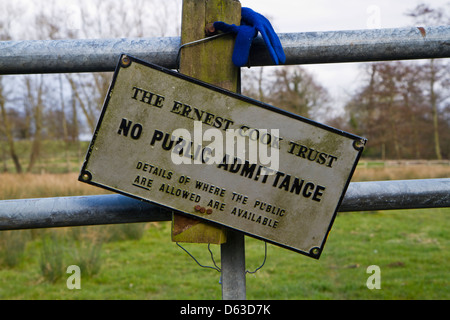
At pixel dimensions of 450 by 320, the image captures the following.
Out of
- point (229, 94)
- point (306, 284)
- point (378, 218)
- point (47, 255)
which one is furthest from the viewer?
point (378, 218)

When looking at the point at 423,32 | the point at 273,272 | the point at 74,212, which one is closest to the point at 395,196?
the point at 423,32

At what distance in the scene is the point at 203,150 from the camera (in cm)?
111

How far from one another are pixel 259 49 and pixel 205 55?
157 millimetres

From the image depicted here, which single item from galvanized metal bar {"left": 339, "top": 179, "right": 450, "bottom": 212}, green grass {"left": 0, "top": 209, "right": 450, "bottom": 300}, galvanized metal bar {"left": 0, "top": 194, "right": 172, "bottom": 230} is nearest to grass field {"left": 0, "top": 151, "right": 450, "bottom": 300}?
green grass {"left": 0, "top": 209, "right": 450, "bottom": 300}

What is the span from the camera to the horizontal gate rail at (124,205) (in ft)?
3.87

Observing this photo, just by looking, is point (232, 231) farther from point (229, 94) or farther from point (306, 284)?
point (306, 284)

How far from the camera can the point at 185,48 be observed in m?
1.13

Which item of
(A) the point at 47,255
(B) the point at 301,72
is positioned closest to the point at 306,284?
(A) the point at 47,255

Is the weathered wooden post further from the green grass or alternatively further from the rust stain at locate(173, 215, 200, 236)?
the green grass

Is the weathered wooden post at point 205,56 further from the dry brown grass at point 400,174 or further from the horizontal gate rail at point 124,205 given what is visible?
the dry brown grass at point 400,174

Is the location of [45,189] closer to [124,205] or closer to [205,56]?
[124,205]

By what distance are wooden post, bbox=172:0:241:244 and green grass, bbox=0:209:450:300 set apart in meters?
3.47

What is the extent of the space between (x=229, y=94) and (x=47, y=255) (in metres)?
5.05

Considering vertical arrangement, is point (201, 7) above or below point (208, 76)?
above
